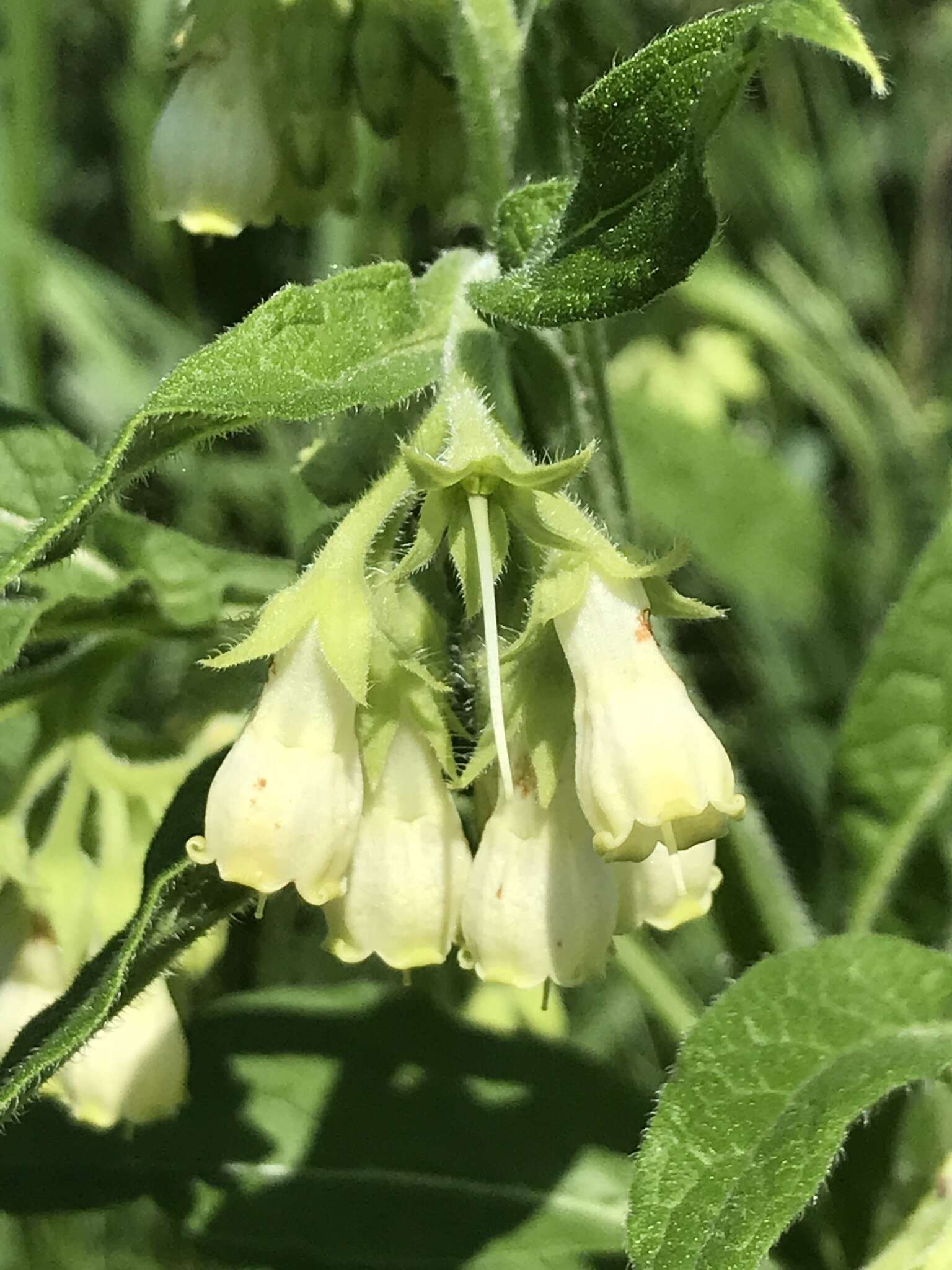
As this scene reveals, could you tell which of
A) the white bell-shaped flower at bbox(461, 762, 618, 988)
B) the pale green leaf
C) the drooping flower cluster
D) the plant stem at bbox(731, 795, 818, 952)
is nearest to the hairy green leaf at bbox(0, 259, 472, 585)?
the drooping flower cluster

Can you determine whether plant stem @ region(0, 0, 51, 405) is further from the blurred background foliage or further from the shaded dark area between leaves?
the shaded dark area between leaves

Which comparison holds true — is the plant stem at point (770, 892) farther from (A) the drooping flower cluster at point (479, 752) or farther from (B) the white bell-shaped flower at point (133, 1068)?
(B) the white bell-shaped flower at point (133, 1068)

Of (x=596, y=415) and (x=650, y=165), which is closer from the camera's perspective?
(x=650, y=165)

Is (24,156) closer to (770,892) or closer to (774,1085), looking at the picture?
(770,892)

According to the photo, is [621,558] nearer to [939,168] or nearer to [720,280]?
[720,280]

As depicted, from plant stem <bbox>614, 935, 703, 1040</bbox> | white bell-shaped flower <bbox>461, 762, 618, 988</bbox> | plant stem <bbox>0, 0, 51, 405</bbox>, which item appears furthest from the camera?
plant stem <bbox>0, 0, 51, 405</bbox>

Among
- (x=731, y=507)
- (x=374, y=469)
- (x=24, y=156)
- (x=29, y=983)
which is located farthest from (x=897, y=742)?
(x=24, y=156)
